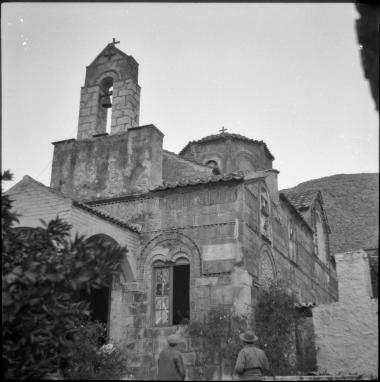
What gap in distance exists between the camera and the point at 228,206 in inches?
529

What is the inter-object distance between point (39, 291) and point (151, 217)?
7.06 m

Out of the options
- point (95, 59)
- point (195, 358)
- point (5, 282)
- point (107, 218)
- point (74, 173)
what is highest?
point (95, 59)

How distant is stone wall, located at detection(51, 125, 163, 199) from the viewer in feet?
49.2

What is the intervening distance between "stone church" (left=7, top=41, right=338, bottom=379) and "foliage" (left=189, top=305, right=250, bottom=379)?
26 centimetres

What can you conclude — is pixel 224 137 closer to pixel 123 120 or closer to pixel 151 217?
pixel 123 120

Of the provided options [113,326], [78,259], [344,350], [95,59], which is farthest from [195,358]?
[95,59]

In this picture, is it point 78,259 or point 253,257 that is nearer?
point 78,259

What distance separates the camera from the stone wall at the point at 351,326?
11.6 m

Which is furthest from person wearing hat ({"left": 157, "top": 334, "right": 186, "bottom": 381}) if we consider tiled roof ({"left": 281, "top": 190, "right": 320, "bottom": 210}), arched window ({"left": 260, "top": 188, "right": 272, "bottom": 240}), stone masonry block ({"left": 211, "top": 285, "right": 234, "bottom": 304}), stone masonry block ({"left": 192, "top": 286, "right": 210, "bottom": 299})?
tiled roof ({"left": 281, "top": 190, "right": 320, "bottom": 210})

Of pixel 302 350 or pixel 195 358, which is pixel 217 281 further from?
pixel 302 350

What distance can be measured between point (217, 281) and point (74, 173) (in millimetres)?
5732

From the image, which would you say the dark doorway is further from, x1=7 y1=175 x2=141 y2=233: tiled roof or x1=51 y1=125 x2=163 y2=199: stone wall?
x1=51 y1=125 x2=163 y2=199: stone wall

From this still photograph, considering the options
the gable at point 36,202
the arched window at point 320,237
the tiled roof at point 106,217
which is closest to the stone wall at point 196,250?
the tiled roof at point 106,217

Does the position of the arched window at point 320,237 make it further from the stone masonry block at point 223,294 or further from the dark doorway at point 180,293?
the stone masonry block at point 223,294
